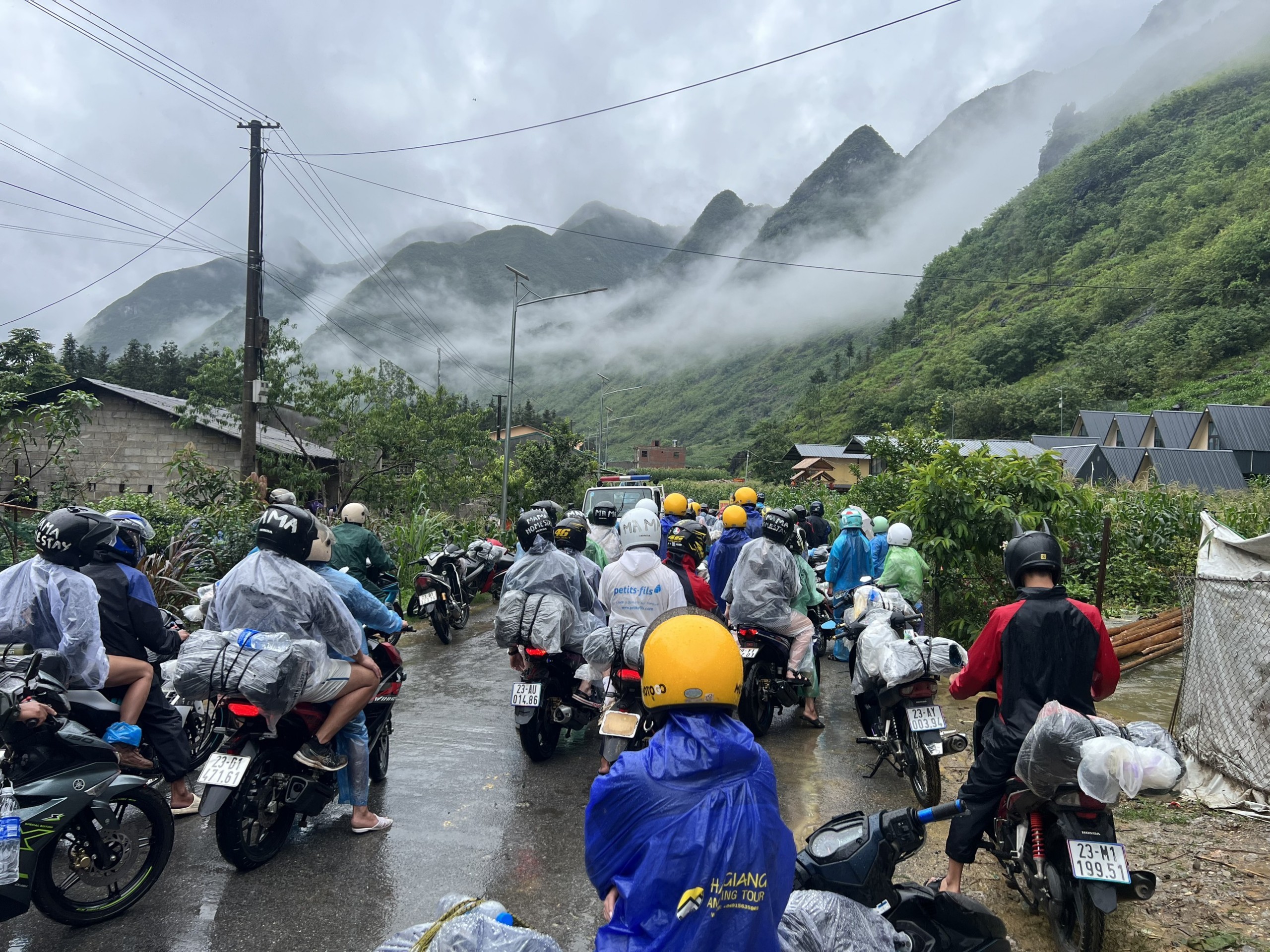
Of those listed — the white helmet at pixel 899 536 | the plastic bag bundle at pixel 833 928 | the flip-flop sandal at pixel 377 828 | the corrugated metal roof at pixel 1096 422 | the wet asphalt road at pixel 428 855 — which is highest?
the corrugated metal roof at pixel 1096 422

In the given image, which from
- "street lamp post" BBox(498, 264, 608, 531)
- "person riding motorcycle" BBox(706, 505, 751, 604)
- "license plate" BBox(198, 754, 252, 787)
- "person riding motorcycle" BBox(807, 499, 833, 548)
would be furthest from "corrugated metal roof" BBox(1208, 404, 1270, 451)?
"license plate" BBox(198, 754, 252, 787)

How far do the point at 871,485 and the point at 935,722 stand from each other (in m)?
14.2

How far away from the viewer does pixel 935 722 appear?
5.07 metres

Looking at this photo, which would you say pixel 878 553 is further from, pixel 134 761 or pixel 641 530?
pixel 134 761

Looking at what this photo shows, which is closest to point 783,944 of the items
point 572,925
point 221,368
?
point 572,925

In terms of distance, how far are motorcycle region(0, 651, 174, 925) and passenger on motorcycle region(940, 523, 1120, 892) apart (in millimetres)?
3732

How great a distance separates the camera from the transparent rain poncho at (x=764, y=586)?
681 cm

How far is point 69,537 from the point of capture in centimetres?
412

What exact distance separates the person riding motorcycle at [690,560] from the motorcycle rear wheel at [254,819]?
10.3ft

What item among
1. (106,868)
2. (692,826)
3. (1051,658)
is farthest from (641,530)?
(692,826)

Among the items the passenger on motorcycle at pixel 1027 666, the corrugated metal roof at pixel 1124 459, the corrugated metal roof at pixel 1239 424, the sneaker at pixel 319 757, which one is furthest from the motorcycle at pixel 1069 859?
the corrugated metal roof at pixel 1239 424

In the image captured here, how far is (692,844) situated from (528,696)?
4.03m

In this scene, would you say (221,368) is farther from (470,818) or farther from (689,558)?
(470,818)

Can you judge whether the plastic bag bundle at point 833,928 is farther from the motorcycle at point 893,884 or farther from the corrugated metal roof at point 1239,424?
the corrugated metal roof at point 1239,424
